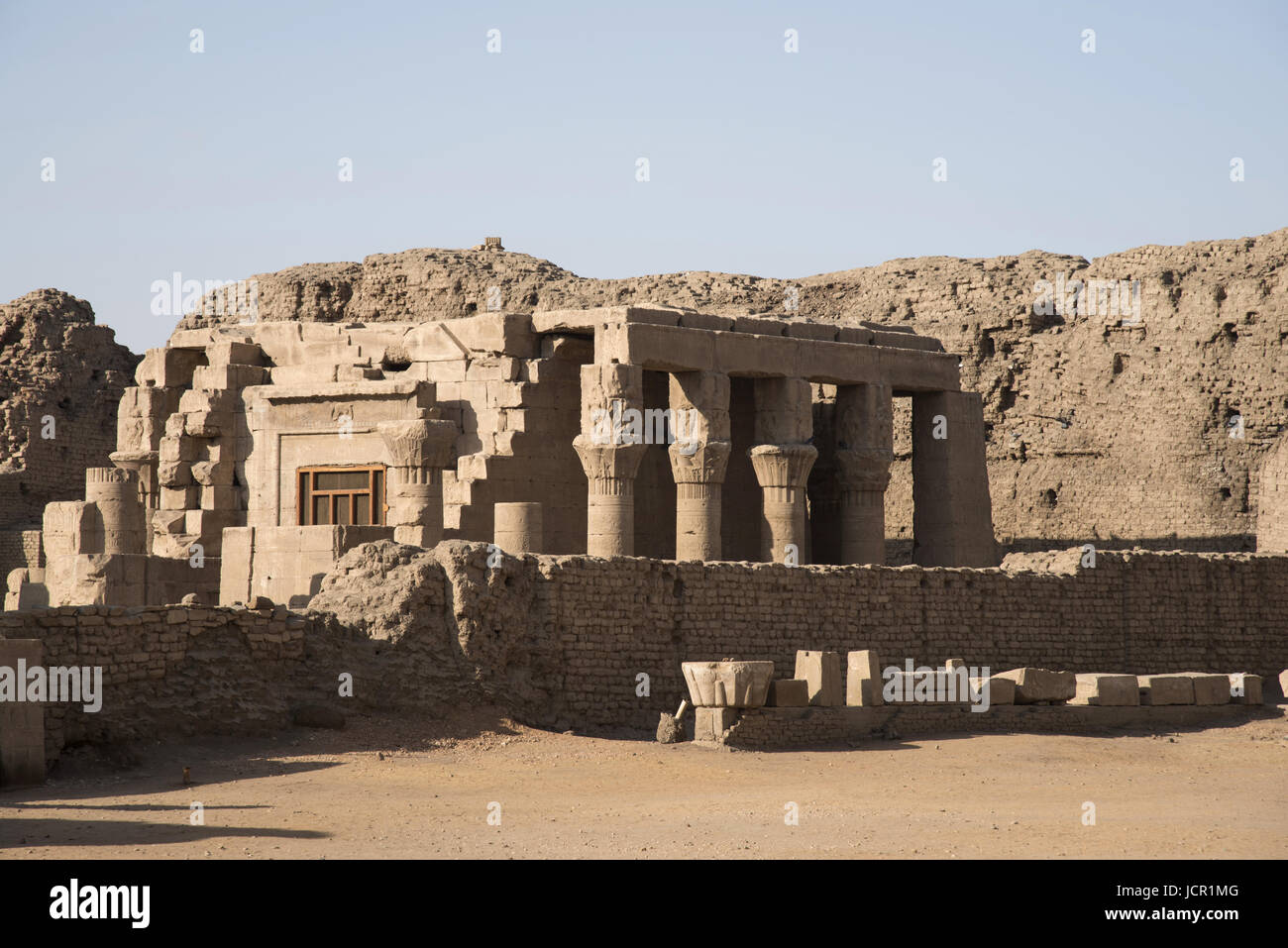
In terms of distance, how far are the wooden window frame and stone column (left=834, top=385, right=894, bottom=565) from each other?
24.7 feet

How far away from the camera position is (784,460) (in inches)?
1045

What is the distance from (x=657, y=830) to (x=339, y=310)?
29.2 m

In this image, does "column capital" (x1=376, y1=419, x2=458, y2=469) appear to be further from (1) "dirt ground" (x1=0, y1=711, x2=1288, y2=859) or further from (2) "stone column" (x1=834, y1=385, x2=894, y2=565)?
(1) "dirt ground" (x1=0, y1=711, x2=1288, y2=859)

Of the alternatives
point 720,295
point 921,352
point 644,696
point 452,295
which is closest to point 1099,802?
point 644,696

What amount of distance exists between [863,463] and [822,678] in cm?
1012

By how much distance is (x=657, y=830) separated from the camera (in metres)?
12.4

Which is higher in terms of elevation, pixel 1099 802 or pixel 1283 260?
pixel 1283 260

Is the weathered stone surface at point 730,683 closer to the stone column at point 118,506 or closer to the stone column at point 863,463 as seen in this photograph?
the stone column at point 863,463

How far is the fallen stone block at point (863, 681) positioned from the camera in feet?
61.6

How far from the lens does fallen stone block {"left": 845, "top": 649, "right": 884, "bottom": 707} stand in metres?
18.8

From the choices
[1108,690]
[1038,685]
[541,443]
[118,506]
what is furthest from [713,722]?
[118,506]

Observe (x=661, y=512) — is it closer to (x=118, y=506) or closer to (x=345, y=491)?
(x=345, y=491)

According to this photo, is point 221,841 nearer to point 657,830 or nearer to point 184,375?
point 657,830

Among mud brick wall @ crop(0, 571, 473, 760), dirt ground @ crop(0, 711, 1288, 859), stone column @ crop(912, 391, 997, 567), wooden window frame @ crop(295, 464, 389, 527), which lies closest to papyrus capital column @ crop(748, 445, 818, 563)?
stone column @ crop(912, 391, 997, 567)
